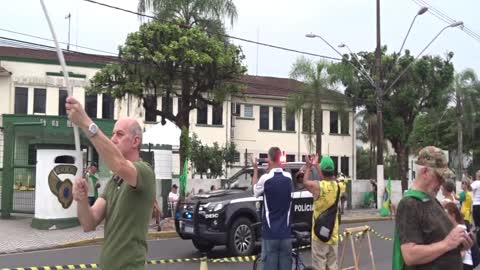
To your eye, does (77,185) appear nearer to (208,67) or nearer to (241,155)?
(208,67)

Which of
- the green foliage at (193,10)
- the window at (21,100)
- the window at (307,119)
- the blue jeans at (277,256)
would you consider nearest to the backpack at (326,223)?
the blue jeans at (277,256)

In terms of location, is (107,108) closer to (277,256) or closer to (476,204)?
(476,204)

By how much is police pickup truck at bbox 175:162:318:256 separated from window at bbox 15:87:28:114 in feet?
93.5

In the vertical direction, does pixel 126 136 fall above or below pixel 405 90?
below

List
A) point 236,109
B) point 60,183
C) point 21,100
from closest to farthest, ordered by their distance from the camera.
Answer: point 60,183
point 21,100
point 236,109

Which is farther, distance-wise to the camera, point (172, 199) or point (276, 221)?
point (172, 199)

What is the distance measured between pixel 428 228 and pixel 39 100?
39120 mm

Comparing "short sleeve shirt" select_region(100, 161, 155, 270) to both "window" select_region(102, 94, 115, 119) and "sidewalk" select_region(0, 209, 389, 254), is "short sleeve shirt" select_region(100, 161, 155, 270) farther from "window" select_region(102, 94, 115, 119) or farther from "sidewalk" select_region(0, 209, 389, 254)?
"window" select_region(102, 94, 115, 119)

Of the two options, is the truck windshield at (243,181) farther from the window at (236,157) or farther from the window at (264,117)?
the window at (264,117)

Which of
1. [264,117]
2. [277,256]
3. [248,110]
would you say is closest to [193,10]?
[277,256]

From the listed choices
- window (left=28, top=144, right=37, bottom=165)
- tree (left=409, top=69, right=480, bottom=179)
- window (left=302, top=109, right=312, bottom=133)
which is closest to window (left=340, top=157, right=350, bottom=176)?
tree (left=409, top=69, right=480, bottom=179)

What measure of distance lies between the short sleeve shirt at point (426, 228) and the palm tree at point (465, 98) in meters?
39.0

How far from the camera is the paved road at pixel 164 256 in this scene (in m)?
12.2

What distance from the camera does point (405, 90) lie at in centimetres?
3803
